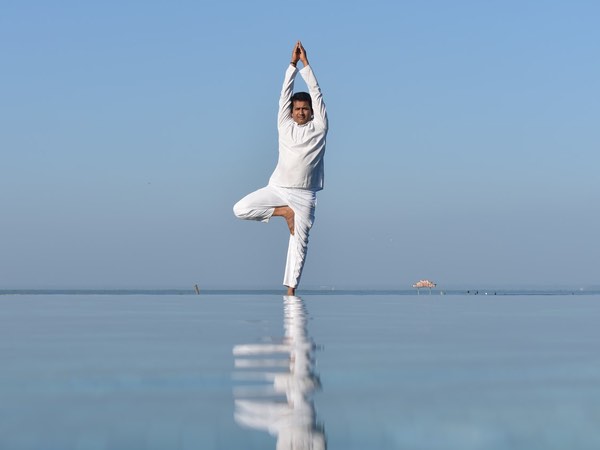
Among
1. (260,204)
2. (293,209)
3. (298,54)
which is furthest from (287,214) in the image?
(298,54)

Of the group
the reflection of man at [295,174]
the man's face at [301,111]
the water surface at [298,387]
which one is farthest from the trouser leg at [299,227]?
the water surface at [298,387]

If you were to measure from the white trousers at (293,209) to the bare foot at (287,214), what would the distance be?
47 mm

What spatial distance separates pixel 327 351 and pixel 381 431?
2.41 metres

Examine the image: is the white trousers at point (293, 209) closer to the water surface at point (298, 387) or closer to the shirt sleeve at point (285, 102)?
the shirt sleeve at point (285, 102)

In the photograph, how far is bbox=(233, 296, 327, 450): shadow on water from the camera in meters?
2.68

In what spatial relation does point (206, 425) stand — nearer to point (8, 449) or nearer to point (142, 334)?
point (8, 449)

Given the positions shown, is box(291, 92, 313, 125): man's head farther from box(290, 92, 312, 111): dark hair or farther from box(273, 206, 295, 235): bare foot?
box(273, 206, 295, 235): bare foot

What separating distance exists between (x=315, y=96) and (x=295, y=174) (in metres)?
1.05

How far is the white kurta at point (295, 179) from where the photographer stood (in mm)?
12969

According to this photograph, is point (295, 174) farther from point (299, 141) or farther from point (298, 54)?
point (298, 54)

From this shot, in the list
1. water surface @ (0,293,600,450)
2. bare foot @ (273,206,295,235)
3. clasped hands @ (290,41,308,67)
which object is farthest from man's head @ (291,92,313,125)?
water surface @ (0,293,600,450)

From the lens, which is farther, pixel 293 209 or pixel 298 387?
pixel 293 209

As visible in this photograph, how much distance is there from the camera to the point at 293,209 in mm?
13141

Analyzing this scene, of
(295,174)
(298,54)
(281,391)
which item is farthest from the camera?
(295,174)
